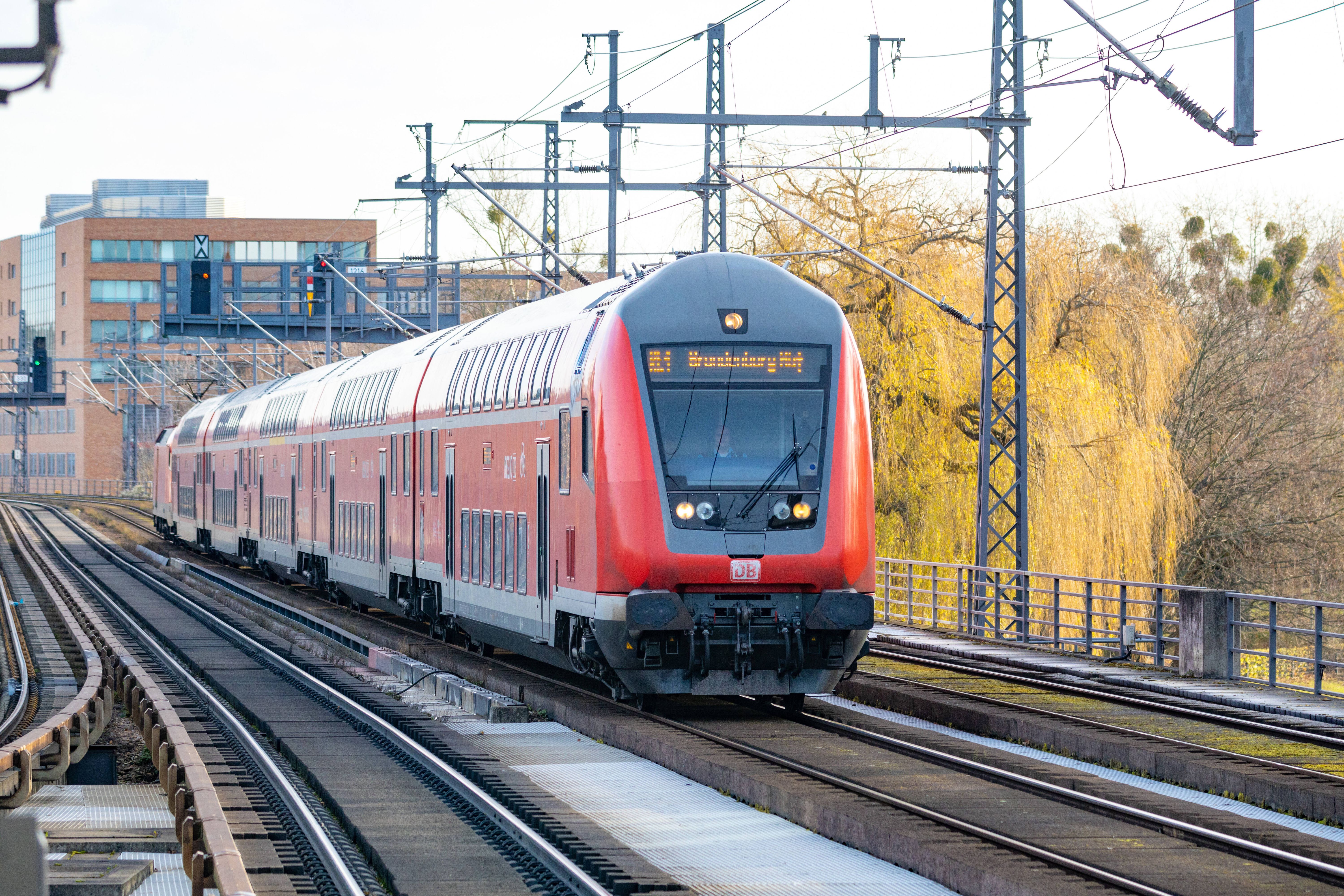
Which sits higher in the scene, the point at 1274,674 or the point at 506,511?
the point at 506,511

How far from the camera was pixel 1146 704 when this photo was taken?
16656 mm

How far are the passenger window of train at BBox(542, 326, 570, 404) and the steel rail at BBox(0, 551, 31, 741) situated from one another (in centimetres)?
598

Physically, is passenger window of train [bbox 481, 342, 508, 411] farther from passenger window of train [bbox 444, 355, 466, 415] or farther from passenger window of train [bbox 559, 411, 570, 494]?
passenger window of train [bbox 559, 411, 570, 494]

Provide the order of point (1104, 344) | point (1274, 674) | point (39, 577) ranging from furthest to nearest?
1. point (39, 577)
2. point (1104, 344)
3. point (1274, 674)

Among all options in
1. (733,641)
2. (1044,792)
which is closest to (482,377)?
(733,641)

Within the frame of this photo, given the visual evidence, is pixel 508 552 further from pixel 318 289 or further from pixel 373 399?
pixel 318 289

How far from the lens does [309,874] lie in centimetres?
1024

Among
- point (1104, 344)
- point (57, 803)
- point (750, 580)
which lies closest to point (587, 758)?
point (750, 580)

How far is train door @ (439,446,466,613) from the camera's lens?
72.1 feet

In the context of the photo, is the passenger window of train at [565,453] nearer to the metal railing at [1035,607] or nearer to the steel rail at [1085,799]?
the steel rail at [1085,799]

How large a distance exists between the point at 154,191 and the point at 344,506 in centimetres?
11999

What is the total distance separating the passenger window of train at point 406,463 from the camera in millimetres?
24656

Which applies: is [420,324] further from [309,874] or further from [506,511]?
[309,874]

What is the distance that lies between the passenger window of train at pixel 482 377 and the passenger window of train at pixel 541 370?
2.25 metres
